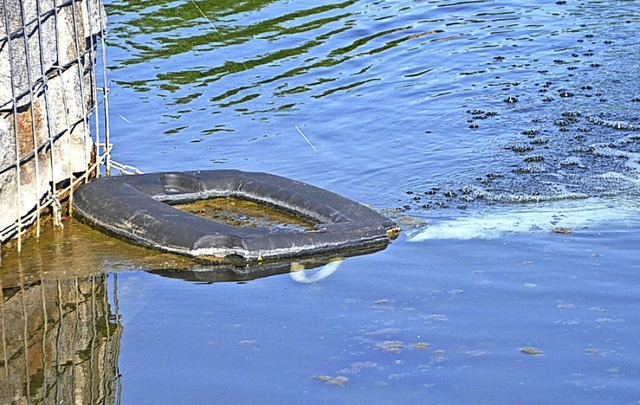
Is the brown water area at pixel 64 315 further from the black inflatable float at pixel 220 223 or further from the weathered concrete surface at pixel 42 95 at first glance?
the weathered concrete surface at pixel 42 95

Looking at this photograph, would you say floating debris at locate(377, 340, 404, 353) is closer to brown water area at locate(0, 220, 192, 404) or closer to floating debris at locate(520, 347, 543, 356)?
floating debris at locate(520, 347, 543, 356)

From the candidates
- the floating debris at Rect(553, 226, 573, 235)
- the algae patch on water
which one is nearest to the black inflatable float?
the algae patch on water

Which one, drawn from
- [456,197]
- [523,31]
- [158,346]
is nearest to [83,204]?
[158,346]

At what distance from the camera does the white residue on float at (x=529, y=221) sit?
6832 mm

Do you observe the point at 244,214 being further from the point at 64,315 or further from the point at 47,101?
the point at 64,315

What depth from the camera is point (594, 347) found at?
17.0 ft

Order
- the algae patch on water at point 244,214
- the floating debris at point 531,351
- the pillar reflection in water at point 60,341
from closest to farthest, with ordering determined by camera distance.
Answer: the pillar reflection in water at point 60,341 < the floating debris at point 531,351 < the algae patch on water at point 244,214

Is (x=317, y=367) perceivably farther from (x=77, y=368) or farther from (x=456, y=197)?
(x=456, y=197)

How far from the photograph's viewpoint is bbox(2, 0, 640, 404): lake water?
195 inches

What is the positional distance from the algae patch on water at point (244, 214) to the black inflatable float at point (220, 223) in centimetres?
4

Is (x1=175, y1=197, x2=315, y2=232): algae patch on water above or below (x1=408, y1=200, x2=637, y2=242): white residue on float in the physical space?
above

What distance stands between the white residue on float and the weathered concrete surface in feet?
7.49

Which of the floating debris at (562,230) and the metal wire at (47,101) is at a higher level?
the metal wire at (47,101)

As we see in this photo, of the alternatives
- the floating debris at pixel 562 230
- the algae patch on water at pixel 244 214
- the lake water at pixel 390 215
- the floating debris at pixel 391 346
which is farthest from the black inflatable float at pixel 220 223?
the floating debris at pixel 391 346
